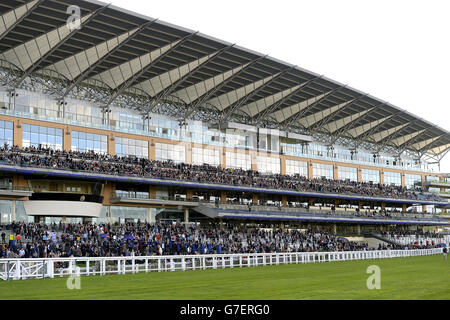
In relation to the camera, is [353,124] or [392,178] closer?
[353,124]

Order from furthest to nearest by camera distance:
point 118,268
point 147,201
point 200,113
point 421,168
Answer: point 421,168 < point 200,113 < point 147,201 < point 118,268

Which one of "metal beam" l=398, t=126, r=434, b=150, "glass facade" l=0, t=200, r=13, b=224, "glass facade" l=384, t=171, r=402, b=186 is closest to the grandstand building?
"glass facade" l=0, t=200, r=13, b=224

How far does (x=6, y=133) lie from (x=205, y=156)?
82.6ft

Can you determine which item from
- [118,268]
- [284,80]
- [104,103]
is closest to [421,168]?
[284,80]

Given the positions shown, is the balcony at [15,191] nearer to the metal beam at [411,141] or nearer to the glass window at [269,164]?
the glass window at [269,164]

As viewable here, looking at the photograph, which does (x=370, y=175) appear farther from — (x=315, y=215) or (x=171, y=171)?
(x=171, y=171)

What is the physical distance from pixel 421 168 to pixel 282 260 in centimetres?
7342

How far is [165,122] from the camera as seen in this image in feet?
234

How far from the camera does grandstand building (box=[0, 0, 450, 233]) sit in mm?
53938

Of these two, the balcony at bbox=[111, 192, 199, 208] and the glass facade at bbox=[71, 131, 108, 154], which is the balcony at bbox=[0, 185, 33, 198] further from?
the balcony at bbox=[111, 192, 199, 208]

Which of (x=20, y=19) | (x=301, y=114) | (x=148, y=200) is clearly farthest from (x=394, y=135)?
(x=20, y=19)

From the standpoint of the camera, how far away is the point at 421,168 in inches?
4269
